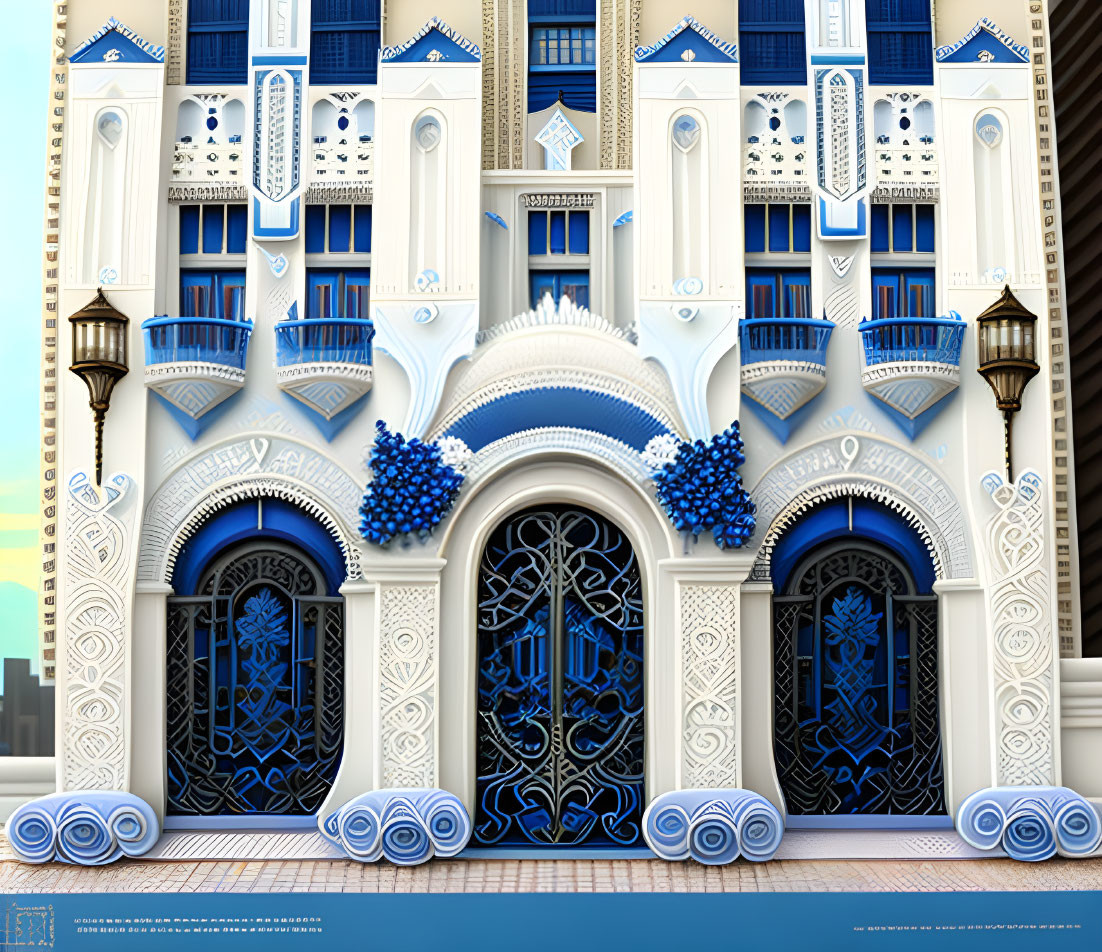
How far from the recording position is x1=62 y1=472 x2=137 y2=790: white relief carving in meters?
7.95

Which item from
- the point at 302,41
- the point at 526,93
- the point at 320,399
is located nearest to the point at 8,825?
the point at 320,399

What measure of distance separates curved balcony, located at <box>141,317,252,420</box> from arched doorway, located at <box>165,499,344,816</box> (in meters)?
0.92

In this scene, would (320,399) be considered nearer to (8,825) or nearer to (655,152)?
(655,152)

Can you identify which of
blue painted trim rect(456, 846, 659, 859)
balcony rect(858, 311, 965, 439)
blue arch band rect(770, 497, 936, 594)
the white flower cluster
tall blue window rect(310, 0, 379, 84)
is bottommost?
blue painted trim rect(456, 846, 659, 859)

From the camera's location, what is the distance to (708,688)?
7.92 metres

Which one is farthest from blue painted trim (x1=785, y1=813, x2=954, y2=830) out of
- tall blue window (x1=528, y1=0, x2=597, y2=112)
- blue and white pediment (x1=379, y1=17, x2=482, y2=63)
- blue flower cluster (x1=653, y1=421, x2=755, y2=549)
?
blue and white pediment (x1=379, y1=17, x2=482, y2=63)

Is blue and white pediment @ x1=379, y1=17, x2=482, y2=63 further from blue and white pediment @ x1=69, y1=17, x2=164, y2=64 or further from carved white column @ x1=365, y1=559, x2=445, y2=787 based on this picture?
carved white column @ x1=365, y1=559, x2=445, y2=787

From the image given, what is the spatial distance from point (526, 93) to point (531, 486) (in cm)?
316

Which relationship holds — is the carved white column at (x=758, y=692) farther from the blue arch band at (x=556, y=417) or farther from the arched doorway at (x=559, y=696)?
the blue arch band at (x=556, y=417)

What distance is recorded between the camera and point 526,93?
887 cm

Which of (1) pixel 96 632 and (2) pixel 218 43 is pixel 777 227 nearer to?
(2) pixel 218 43

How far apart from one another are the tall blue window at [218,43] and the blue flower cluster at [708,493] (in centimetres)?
443

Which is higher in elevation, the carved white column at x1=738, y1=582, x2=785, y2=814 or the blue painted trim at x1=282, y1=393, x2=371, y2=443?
the blue painted trim at x1=282, y1=393, x2=371, y2=443

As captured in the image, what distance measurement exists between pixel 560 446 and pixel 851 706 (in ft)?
9.23
